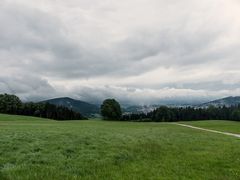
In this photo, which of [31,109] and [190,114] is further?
[190,114]

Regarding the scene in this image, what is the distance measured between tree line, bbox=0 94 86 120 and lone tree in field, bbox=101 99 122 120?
1059 inches

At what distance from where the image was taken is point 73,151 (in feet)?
46.9

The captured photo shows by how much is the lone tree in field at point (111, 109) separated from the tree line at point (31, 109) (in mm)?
26906

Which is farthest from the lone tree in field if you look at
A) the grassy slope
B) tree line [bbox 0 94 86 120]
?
the grassy slope

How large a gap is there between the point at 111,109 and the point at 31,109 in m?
40.9

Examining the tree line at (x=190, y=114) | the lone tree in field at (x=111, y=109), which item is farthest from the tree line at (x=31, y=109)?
the tree line at (x=190, y=114)

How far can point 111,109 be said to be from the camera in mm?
114250

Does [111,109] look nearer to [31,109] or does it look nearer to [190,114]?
[31,109]

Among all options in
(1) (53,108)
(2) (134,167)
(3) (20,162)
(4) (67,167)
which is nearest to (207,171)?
(2) (134,167)

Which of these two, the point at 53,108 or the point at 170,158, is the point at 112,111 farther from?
the point at 170,158

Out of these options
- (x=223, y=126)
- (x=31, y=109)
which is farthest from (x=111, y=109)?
(x=223, y=126)

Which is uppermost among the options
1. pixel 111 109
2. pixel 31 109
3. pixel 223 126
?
pixel 31 109

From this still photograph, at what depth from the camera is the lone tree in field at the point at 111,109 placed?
11438 centimetres

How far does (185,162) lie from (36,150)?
730 centimetres
